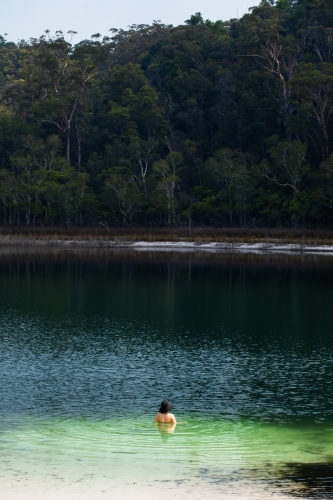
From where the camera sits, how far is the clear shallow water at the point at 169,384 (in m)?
12.7

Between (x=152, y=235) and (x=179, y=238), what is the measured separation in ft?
8.39

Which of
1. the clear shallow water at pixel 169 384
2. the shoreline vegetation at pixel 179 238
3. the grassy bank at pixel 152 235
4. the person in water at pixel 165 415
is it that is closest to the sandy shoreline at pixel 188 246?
the shoreline vegetation at pixel 179 238

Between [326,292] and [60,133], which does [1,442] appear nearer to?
[326,292]

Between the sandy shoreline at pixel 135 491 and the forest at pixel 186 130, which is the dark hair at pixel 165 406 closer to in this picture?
the sandy shoreline at pixel 135 491

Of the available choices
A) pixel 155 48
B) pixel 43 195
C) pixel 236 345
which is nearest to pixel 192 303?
pixel 236 345

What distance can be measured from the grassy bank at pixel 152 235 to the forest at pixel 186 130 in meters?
1.91

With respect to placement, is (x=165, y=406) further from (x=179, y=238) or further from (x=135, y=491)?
(x=179, y=238)

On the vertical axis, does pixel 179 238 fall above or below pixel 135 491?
above

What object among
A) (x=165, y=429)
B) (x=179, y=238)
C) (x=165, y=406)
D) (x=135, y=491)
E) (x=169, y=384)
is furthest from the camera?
(x=179, y=238)

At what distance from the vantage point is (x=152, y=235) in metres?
70.1

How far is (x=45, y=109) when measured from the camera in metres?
88.5

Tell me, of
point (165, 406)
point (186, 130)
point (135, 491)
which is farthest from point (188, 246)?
point (135, 491)

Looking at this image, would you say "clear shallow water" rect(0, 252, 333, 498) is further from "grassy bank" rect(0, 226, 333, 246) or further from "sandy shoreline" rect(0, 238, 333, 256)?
"grassy bank" rect(0, 226, 333, 246)

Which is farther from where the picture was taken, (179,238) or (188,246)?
(179,238)
